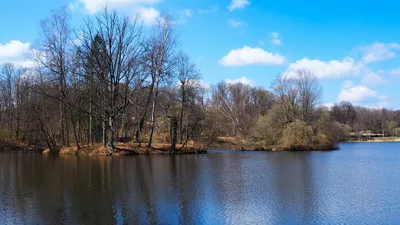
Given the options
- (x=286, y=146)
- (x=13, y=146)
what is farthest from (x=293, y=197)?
(x=13, y=146)

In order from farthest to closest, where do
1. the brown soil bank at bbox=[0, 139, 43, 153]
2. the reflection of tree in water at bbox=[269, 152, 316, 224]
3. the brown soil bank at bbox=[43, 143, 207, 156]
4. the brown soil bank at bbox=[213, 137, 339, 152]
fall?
the brown soil bank at bbox=[213, 137, 339, 152] < the brown soil bank at bbox=[0, 139, 43, 153] < the brown soil bank at bbox=[43, 143, 207, 156] < the reflection of tree in water at bbox=[269, 152, 316, 224]

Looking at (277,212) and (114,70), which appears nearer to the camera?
(277,212)

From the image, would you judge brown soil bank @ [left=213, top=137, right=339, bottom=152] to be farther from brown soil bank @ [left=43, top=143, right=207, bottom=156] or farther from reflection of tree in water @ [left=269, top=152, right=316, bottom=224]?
reflection of tree in water @ [left=269, top=152, right=316, bottom=224]

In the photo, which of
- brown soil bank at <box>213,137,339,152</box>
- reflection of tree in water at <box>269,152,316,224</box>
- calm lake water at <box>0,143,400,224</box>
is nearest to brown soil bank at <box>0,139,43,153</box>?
brown soil bank at <box>213,137,339,152</box>

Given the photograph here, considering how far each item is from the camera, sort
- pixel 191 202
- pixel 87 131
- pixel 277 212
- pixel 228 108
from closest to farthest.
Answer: pixel 277 212
pixel 191 202
pixel 87 131
pixel 228 108

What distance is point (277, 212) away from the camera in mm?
11672

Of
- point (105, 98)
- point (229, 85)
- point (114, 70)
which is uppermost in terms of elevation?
point (229, 85)

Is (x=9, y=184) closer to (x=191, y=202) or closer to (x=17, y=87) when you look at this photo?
(x=191, y=202)

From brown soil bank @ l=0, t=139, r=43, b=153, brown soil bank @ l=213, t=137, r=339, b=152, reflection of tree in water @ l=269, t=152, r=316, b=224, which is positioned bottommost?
reflection of tree in water @ l=269, t=152, r=316, b=224

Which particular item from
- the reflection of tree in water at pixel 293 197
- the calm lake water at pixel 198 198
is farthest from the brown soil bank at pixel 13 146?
the reflection of tree in water at pixel 293 197

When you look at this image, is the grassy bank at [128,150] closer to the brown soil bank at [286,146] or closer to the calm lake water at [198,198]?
the brown soil bank at [286,146]

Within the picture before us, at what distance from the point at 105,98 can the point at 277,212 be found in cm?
2814

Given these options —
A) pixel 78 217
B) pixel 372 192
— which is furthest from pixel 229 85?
pixel 78 217

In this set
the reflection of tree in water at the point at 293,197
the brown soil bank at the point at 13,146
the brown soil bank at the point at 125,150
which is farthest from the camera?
the brown soil bank at the point at 13,146
